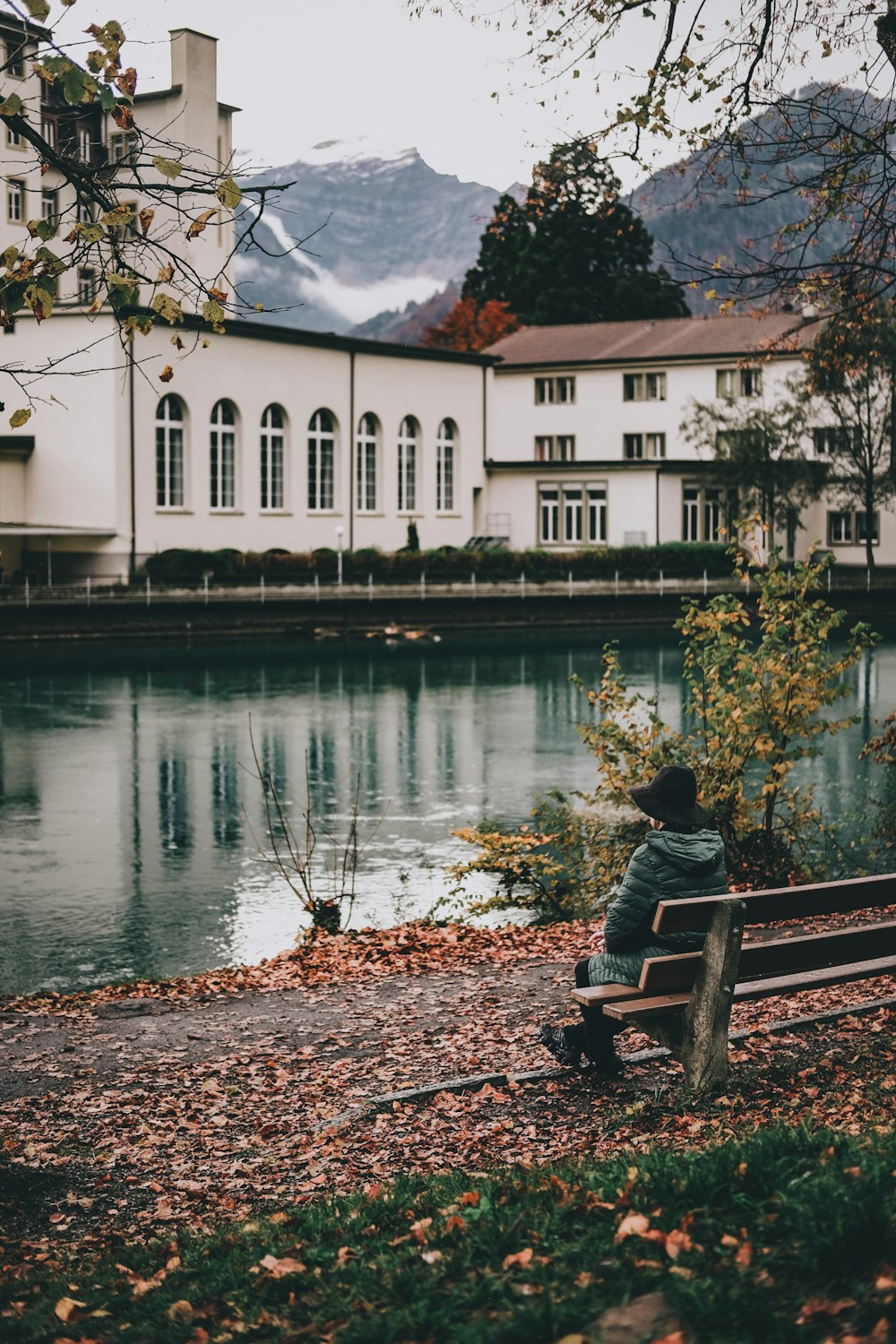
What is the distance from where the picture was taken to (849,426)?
60375 mm

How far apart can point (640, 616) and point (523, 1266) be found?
4894 centimetres

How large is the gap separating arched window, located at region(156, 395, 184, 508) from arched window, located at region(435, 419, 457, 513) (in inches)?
567

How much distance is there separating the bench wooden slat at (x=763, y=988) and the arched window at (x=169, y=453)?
5057 centimetres

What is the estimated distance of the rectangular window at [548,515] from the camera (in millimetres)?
66562

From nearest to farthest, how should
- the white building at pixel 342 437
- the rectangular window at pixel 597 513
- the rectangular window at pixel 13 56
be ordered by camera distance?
the rectangular window at pixel 13 56 < the white building at pixel 342 437 < the rectangular window at pixel 597 513

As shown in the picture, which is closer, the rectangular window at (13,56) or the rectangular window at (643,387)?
the rectangular window at (13,56)

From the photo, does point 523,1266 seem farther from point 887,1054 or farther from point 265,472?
point 265,472

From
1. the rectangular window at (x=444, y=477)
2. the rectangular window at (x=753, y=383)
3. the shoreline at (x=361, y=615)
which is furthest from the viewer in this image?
the rectangular window at (x=444, y=477)

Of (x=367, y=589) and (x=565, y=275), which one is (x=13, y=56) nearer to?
(x=367, y=589)

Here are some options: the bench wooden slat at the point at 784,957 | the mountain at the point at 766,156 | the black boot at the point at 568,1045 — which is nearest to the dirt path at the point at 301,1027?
the black boot at the point at 568,1045

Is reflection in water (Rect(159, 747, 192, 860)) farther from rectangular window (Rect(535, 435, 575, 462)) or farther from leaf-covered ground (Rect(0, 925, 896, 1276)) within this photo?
rectangular window (Rect(535, 435, 575, 462))

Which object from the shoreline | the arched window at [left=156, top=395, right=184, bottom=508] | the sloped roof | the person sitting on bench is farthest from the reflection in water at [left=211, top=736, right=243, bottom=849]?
the sloped roof

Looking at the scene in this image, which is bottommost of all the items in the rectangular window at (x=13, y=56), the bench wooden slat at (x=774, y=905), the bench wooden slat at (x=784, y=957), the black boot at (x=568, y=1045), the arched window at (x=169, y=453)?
the black boot at (x=568, y=1045)

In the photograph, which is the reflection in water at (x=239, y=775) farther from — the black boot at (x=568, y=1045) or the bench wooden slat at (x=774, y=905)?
the bench wooden slat at (x=774, y=905)
